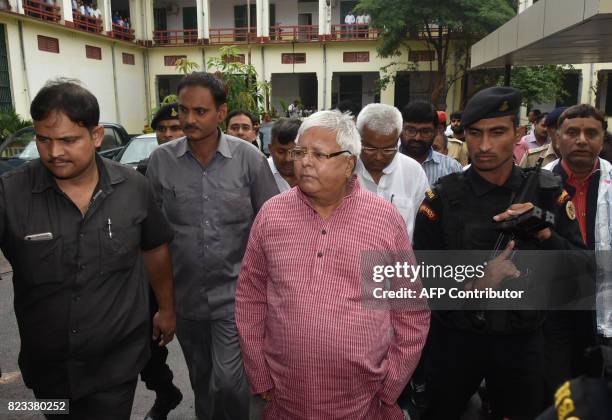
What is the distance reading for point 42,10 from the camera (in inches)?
754

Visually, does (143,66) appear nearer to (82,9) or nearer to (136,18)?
(136,18)

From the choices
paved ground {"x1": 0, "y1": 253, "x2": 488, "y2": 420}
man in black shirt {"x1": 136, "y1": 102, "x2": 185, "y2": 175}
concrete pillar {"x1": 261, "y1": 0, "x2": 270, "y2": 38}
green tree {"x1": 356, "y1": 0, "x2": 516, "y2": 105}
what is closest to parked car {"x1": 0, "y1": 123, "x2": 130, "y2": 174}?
paved ground {"x1": 0, "y1": 253, "x2": 488, "y2": 420}

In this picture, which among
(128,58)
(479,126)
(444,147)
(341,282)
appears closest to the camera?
(341,282)

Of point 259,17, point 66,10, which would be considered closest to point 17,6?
point 66,10

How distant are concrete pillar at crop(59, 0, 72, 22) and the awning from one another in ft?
61.2

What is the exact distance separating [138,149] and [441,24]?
656 inches

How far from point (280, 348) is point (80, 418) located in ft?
3.01

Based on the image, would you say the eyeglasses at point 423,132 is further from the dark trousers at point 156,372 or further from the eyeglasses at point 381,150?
the dark trousers at point 156,372

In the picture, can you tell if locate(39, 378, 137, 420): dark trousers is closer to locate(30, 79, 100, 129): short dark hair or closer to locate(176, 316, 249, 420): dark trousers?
locate(176, 316, 249, 420): dark trousers

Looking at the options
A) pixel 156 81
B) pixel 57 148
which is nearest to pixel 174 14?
pixel 156 81

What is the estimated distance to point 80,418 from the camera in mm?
2084

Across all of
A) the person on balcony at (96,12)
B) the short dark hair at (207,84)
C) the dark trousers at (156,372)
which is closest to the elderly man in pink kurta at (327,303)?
the short dark hair at (207,84)

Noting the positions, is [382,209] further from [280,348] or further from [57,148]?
[57,148]

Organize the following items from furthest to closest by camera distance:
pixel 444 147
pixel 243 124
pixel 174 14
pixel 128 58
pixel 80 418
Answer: pixel 174 14 < pixel 128 58 < pixel 444 147 < pixel 243 124 < pixel 80 418
